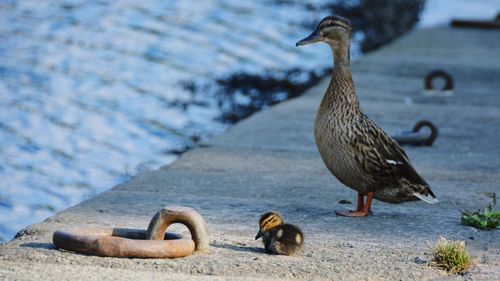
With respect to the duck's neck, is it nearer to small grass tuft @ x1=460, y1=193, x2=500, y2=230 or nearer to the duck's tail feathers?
the duck's tail feathers

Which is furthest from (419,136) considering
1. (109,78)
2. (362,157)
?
(109,78)

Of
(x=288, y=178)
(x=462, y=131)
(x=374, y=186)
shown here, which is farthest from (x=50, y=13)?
(x=374, y=186)

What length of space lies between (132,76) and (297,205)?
22.0ft

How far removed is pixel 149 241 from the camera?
523cm

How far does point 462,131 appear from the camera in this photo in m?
9.89

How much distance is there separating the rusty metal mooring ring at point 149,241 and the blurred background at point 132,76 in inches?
75.3

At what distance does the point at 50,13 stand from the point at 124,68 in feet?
12.7

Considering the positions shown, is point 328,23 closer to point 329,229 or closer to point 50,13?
point 329,229

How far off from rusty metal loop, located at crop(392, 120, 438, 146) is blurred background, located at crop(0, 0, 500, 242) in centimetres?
187

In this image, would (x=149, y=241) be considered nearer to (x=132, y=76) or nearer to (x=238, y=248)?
(x=238, y=248)

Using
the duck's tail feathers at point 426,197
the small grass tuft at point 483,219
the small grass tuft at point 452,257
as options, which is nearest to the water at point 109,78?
the duck's tail feathers at point 426,197

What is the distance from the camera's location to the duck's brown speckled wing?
641 centimetres

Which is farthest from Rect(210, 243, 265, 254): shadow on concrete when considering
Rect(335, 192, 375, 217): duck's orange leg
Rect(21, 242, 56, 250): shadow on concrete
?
Rect(335, 192, 375, 217): duck's orange leg

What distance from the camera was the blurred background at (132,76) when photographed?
9094 mm
